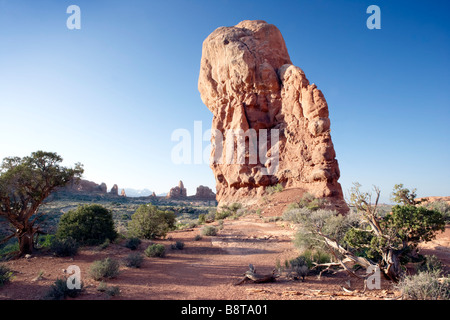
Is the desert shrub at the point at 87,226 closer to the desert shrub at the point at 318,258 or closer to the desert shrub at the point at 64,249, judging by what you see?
the desert shrub at the point at 64,249

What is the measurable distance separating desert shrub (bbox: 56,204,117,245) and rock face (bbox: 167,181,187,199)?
55.8 m

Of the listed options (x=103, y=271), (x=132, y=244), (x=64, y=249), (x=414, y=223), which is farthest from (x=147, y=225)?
(x=414, y=223)

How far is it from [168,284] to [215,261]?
3147 mm

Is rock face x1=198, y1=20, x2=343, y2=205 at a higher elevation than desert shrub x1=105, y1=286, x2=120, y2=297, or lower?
higher

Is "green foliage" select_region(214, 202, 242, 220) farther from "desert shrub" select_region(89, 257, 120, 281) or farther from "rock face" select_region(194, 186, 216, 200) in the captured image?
"rock face" select_region(194, 186, 216, 200)

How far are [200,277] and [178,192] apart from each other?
63287 mm

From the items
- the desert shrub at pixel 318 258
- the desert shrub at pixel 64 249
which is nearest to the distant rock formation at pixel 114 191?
the desert shrub at pixel 64 249

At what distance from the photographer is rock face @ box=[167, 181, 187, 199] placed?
6700 centimetres

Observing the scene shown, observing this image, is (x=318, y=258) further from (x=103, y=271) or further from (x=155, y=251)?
(x=103, y=271)

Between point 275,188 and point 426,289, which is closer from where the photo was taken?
point 426,289

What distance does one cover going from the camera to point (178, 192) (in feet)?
225

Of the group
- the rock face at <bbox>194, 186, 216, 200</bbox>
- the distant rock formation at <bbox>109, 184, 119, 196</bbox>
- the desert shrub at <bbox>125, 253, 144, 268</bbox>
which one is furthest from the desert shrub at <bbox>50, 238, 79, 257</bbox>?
the rock face at <bbox>194, 186, 216, 200</bbox>
